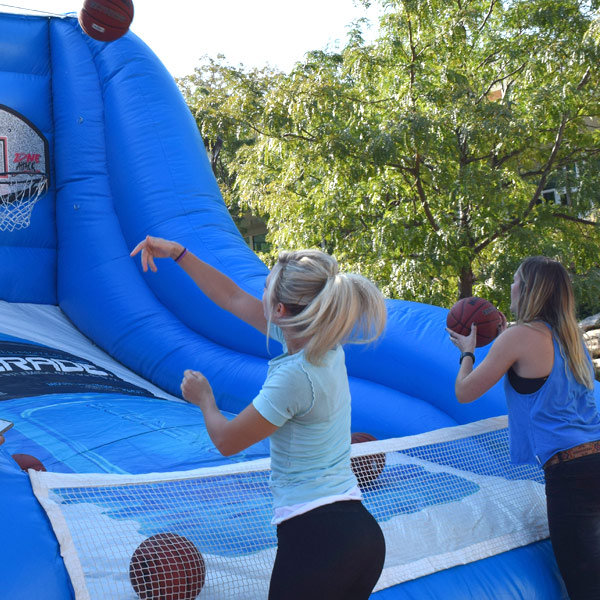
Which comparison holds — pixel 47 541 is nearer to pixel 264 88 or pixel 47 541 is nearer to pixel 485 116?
pixel 485 116

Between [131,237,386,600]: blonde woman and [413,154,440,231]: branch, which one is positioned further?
[413,154,440,231]: branch

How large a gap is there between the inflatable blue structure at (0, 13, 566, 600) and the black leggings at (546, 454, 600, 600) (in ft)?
0.82

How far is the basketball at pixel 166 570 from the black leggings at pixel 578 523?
3.47 ft

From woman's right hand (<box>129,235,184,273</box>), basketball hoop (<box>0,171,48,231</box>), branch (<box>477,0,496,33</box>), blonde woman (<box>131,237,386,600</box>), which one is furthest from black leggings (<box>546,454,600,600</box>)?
branch (<box>477,0,496,33</box>)

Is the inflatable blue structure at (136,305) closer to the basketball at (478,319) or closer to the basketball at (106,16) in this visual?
the basketball at (478,319)

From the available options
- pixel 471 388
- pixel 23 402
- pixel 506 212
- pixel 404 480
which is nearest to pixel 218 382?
pixel 23 402

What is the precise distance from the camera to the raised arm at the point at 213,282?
2.24 m

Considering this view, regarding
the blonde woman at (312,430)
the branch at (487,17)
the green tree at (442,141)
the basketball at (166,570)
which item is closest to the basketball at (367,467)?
the basketball at (166,570)

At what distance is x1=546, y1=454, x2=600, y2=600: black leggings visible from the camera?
79.0 inches

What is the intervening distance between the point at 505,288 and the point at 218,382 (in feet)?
9.37

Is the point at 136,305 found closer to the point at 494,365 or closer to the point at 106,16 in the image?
the point at 106,16

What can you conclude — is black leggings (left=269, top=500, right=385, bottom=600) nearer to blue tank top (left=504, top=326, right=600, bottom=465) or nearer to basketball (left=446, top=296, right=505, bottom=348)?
blue tank top (left=504, top=326, right=600, bottom=465)

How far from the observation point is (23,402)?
3430mm

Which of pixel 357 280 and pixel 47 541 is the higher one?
pixel 357 280
